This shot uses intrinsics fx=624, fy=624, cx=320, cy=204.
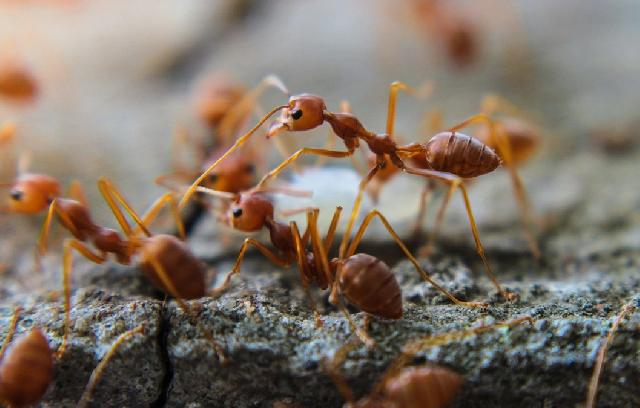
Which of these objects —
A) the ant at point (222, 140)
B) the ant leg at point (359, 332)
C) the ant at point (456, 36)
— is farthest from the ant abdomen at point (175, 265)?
the ant at point (456, 36)

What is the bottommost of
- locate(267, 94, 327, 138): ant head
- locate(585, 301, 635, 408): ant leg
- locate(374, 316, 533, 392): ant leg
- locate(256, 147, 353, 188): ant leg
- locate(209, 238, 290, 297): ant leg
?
locate(585, 301, 635, 408): ant leg

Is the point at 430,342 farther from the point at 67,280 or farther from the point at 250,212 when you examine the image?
the point at 67,280

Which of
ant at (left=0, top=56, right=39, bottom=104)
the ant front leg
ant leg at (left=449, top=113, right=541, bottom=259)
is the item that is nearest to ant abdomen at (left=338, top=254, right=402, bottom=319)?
the ant front leg

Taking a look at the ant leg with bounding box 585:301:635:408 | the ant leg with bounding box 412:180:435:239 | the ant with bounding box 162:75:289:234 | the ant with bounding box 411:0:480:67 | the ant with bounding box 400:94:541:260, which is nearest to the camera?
the ant leg with bounding box 585:301:635:408

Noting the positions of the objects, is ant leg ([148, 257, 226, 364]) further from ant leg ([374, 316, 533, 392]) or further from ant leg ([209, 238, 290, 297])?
ant leg ([374, 316, 533, 392])

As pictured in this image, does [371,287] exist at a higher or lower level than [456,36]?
lower

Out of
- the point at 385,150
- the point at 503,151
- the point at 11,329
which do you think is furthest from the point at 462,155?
the point at 11,329

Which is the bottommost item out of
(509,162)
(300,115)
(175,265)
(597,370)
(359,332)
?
(597,370)
